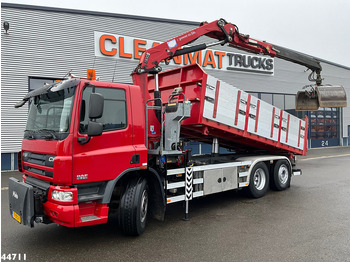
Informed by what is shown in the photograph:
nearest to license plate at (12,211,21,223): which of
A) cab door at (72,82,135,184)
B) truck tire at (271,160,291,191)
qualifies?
cab door at (72,82,135,184)

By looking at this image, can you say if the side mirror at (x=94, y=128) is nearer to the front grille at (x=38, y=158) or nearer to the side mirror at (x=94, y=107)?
the side mirror at (x=94, y=107)

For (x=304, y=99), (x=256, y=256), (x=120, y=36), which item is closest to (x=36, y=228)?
(x=256, y=256)

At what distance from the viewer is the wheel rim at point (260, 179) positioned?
26.2 feet

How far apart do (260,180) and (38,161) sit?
5.79 metres

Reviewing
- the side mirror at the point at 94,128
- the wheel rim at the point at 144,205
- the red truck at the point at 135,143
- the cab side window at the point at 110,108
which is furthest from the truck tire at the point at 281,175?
the side mirror at the point at 94,128

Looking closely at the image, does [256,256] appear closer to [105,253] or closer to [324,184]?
[105,253]

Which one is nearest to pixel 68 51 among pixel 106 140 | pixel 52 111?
pixel 52 111

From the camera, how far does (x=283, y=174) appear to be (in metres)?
8.85

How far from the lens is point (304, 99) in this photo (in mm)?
9453

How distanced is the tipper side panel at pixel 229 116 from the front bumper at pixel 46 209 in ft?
9.18

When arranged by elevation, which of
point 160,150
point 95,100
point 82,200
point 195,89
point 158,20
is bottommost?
point 82,200

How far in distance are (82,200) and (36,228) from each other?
73.6 inches

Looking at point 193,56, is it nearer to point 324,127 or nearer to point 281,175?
point 281,175

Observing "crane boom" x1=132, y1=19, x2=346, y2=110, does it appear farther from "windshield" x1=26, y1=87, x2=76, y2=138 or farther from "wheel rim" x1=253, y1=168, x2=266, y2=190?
"wheel rim" x1=253, y1=168, x2=266, y2=190
